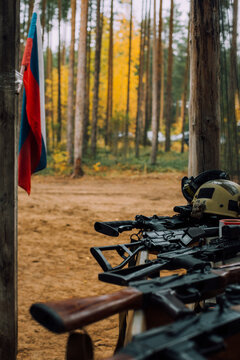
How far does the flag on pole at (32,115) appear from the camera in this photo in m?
3.93

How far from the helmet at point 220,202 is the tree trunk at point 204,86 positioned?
1.34m

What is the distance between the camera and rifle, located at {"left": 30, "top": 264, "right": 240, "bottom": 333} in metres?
1.32

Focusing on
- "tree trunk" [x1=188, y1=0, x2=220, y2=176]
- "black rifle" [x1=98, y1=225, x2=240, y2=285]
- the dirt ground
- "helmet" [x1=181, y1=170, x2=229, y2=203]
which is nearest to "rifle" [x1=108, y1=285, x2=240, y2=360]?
"black rifle" [x1=98, y1=225, x2=240, y2=285]

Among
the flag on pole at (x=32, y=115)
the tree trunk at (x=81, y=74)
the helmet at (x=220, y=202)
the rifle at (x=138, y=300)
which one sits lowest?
the rifle at (x=138, y=300)

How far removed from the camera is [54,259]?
21.6ft

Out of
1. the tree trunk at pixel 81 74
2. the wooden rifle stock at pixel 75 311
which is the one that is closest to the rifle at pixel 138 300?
the wooden rifle stock at pixel 75 311

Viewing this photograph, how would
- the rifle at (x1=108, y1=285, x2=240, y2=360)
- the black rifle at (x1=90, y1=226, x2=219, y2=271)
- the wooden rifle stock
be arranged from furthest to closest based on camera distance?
the black rifle at (x1=90, y1=226, x2=219, y2=271) < the wooden rifle stock < the rifle at (x1=108, y1=285, x2=240, y2=360)

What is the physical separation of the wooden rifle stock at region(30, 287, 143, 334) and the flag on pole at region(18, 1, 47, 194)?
8.50 feet

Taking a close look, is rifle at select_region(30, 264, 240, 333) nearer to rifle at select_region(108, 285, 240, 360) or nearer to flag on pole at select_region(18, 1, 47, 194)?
rifle at select_region(108, 285, 240, 360)

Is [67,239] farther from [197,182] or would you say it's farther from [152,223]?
[152,223]

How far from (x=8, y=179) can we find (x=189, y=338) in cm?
198

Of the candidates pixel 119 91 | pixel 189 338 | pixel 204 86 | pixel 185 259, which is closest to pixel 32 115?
pixel 204 86

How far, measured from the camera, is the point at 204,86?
455 cm

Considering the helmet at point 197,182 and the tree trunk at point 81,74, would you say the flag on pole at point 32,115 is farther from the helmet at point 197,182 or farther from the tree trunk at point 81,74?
the tree trunk at point 81,74
